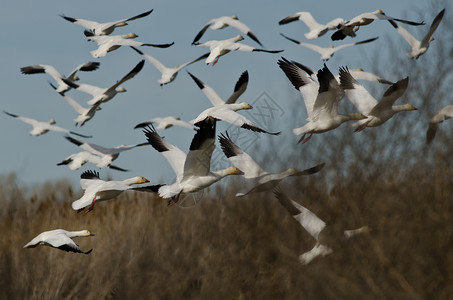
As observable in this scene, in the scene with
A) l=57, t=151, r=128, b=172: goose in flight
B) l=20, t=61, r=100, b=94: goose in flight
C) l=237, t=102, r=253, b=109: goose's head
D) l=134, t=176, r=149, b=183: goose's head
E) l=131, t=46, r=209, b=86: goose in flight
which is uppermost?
l=237, t=102, r=253, b=109: goose's head

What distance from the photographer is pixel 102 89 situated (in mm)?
14617

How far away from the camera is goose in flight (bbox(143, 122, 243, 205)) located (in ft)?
27.4

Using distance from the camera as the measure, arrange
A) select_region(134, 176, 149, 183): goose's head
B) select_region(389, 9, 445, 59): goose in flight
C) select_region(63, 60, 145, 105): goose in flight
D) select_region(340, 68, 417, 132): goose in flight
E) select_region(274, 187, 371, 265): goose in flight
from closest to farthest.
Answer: select_region(274, 187, 371, 265): goose in flight
select_region(340, 68, 417, 132): goose in flight
select_region(134, 176, 149, 183): goose's head
select_region(389, 9, 445, 59): goose in flight
select_region(63, 60, 145, 105): goose in flight

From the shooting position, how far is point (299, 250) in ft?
30.6

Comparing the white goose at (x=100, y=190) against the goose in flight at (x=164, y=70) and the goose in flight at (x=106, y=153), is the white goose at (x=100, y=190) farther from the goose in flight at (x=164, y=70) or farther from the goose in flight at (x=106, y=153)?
the goose in flight at (x=164, y=70)

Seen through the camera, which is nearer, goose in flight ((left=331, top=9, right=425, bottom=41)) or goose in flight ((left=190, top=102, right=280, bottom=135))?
goose in flight ((left=190, top=102, right=280, bottom=135))

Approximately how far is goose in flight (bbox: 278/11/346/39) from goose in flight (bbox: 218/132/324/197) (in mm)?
6313

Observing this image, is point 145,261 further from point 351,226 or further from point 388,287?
point 388,287

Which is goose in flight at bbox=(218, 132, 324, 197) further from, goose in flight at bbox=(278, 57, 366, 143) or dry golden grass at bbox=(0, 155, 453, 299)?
goose in flight at bbox=(278, 57, 366, 143)

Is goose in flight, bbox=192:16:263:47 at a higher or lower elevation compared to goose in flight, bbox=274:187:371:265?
lower

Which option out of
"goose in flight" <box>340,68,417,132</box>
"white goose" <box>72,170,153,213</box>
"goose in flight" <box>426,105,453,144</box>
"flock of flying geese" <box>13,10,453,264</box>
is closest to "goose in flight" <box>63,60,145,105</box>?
"flock of flying geese" <box>13,10,453,264</box>

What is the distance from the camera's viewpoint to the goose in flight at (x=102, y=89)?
12.7m

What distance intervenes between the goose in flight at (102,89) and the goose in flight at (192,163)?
3.27 metres

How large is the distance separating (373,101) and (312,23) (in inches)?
238
